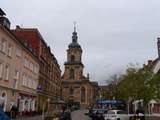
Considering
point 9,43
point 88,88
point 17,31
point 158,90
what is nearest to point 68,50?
point 88,88

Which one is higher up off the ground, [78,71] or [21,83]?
[78,71]

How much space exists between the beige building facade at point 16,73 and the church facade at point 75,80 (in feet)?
256

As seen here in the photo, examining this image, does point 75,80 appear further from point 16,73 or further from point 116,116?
point 116,116

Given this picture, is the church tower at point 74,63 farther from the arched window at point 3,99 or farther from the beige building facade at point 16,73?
the arched window at point 3,99

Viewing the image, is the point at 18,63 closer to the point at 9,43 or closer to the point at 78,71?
the point at 9,43

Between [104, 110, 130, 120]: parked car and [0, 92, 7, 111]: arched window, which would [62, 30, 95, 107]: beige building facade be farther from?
[104, 110, 130, 120]: parked car

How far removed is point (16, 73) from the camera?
42.9 m

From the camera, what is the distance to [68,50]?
444 ft

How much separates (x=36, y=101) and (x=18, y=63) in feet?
51.2

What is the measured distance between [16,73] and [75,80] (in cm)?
9304

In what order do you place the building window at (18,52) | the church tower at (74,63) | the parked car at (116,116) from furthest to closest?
the church tower at (74,63) → the building window at (18,52) → the parked car at (116,116)

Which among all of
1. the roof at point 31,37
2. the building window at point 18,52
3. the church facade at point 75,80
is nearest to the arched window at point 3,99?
the building window at point 18,52

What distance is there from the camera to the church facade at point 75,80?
440ft

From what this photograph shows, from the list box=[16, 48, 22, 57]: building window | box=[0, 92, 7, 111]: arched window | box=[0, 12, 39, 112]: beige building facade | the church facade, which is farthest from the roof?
the church facade
